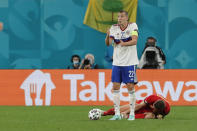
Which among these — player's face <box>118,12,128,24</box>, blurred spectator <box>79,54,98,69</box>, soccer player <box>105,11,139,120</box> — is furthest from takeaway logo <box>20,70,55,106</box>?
player's face <box>118,12,128,24</box>

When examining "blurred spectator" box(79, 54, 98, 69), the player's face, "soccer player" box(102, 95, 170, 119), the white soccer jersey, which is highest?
the player's face

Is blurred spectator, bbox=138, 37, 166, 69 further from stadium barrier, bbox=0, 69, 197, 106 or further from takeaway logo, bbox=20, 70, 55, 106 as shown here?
takeaway logo, bbox=20, 70, 55, 106

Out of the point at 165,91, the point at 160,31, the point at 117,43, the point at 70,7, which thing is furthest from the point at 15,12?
the point at 117,43

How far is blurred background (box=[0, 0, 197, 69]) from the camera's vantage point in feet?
63.8

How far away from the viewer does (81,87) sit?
1623 centimetres

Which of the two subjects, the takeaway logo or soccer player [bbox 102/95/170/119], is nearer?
soccer player [bbox 102/95/170/119]

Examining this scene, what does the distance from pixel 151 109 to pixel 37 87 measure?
5476 mm

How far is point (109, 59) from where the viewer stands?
18844mm

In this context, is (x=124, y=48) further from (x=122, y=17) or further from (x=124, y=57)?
(x=122, y=17)

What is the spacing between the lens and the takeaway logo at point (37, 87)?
1631 cm

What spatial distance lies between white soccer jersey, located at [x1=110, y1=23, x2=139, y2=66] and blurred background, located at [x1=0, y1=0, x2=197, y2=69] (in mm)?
8308

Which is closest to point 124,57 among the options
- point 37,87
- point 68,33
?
point 37,87

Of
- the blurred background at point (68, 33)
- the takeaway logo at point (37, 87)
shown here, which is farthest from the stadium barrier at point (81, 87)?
the blurred background at point (68, 33)

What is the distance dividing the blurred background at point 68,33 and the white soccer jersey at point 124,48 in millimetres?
8308
